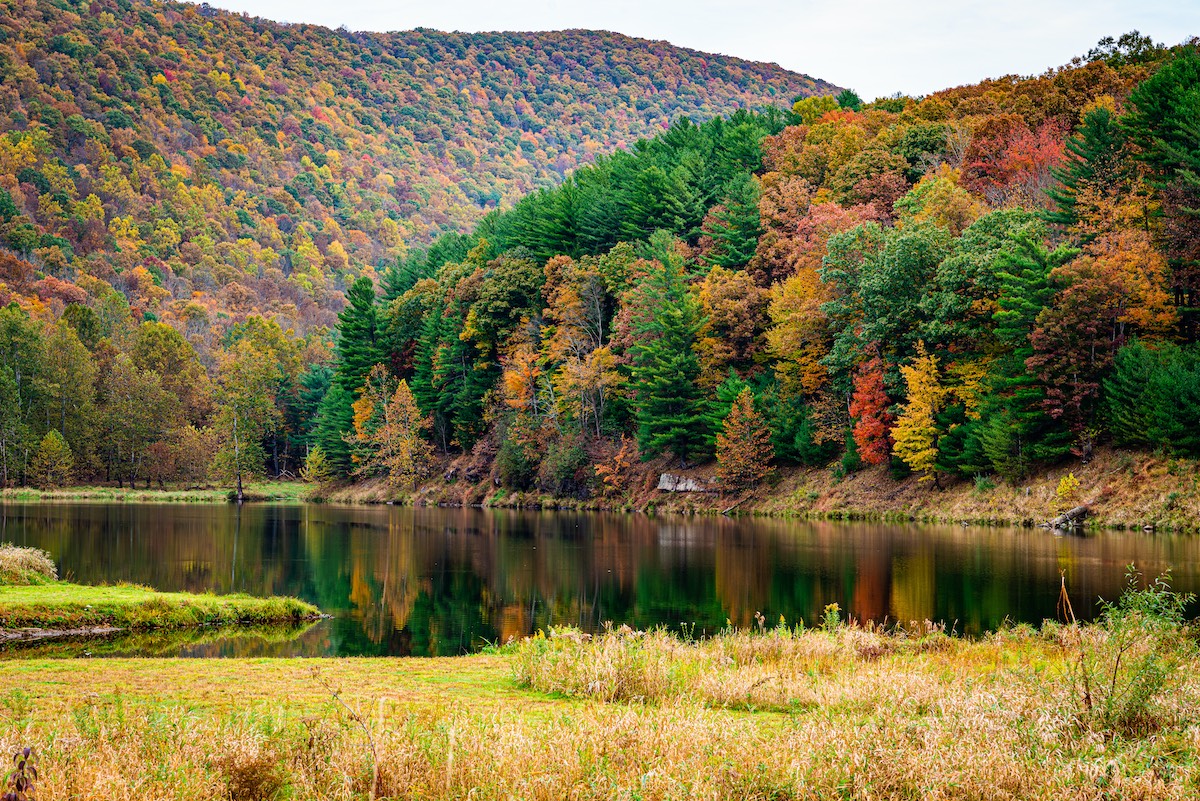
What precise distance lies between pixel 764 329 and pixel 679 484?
12.1 meters

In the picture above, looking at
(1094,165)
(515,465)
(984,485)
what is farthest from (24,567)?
(515,465)

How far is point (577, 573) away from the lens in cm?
3192

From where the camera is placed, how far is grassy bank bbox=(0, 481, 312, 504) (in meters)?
84.6

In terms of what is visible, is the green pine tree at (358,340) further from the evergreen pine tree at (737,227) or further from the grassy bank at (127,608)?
the grassy bank at (127,608)

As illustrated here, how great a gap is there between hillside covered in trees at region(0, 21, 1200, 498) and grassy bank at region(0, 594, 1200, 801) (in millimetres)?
36616

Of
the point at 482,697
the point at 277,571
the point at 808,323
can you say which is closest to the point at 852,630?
the point at 482,697

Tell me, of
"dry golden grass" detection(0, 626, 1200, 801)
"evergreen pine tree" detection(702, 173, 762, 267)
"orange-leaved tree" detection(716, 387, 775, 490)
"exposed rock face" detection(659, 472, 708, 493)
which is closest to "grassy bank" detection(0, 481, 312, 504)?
"exposed rock face" detection(659, 472, 708, 493)

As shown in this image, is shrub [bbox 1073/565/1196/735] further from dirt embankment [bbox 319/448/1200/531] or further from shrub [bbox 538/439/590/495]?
shrub [bbox 538/439/590/495]

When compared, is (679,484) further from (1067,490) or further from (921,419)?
(1067,490)

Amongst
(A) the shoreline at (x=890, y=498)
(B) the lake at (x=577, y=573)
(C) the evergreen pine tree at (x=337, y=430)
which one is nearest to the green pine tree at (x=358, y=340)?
(C) the evergreen pine tree at (x=337, y=430)

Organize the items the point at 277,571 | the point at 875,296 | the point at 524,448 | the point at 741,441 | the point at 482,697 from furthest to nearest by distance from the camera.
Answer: the point at 524,448 → the point at 741,441 → the point at 875,296 → the point at 277,571 → the point at 482,697

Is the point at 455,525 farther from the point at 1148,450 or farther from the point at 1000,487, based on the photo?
the point at 1148,450

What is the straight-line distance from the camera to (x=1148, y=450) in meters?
44.9

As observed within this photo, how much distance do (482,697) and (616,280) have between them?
217 feet
